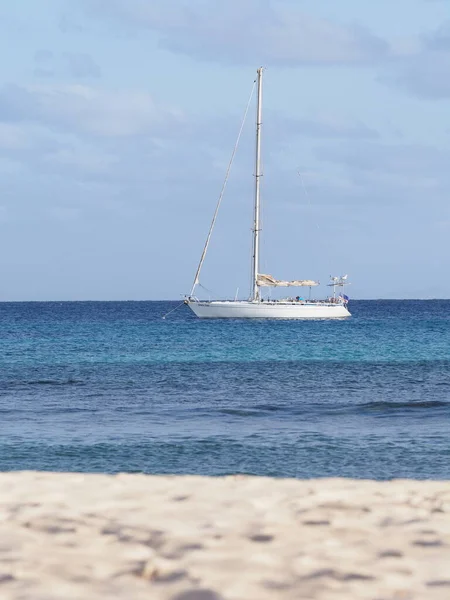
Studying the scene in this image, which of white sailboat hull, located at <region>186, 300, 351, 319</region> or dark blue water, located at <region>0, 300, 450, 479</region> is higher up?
white sailboat hull, located at <region>186, 300, 351, 319</region>

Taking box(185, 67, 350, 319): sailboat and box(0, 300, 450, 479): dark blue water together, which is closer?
box(0, 300, 450, 479): dark blue water

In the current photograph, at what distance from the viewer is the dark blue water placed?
55.6 feet

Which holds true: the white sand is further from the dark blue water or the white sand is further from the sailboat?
the sailboat

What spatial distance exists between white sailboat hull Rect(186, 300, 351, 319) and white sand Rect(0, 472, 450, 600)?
6961 centimetres

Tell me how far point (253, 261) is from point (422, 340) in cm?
2006

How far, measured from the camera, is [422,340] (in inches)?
2357

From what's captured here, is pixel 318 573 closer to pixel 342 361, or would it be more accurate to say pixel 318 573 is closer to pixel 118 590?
pixel 118 590

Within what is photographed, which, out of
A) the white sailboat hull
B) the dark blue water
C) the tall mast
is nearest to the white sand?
the dark blue water

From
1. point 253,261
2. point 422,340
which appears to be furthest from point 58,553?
point 253,261

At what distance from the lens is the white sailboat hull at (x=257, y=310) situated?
78000mm

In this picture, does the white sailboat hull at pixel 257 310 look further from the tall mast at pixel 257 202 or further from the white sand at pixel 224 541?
the white sand at pixel 224 541

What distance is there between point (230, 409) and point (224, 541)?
61.9 ft

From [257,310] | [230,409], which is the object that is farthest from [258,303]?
[230,409]

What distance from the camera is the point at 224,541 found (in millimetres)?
5938
